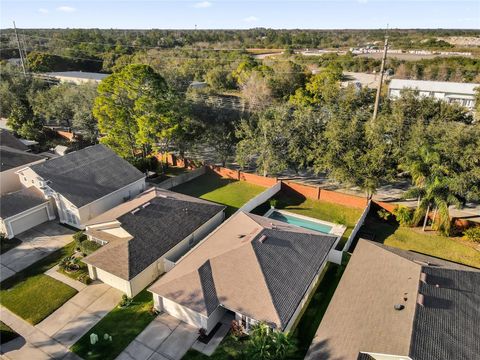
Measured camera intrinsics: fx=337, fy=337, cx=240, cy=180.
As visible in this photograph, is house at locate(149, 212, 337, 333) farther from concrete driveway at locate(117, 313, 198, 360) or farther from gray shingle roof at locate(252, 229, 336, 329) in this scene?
concrete driveway at locate(117, 313, 198, 360)

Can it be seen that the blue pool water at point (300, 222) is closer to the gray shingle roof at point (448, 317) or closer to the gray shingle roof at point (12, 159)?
the gray shingle roof at point (448, 317)

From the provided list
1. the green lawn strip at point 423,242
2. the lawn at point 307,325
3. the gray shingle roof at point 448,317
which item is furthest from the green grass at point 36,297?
the green lawn strip at point 423,242

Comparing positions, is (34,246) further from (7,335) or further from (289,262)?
(289,262)

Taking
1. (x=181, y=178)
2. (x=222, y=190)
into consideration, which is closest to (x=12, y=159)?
(x=181, y=178)

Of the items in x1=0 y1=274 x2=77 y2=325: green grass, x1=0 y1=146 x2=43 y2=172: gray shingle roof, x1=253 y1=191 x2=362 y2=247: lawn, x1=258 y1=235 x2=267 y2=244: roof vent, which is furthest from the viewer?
x1=0 y1=146 x2=43 y2=172: gray shingle roof

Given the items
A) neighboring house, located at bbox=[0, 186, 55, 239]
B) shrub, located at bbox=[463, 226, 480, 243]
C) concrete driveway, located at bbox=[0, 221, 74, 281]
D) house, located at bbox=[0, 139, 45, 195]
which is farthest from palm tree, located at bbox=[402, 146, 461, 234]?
house, located at bbox=[0, 139, 45, 195]

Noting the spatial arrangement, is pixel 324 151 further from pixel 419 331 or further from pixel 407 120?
pixel 419 331

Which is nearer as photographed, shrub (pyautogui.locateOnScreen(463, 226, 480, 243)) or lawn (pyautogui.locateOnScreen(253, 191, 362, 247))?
shrub (pyautogui.locateOnScreen(463, 226, 480, 243))
